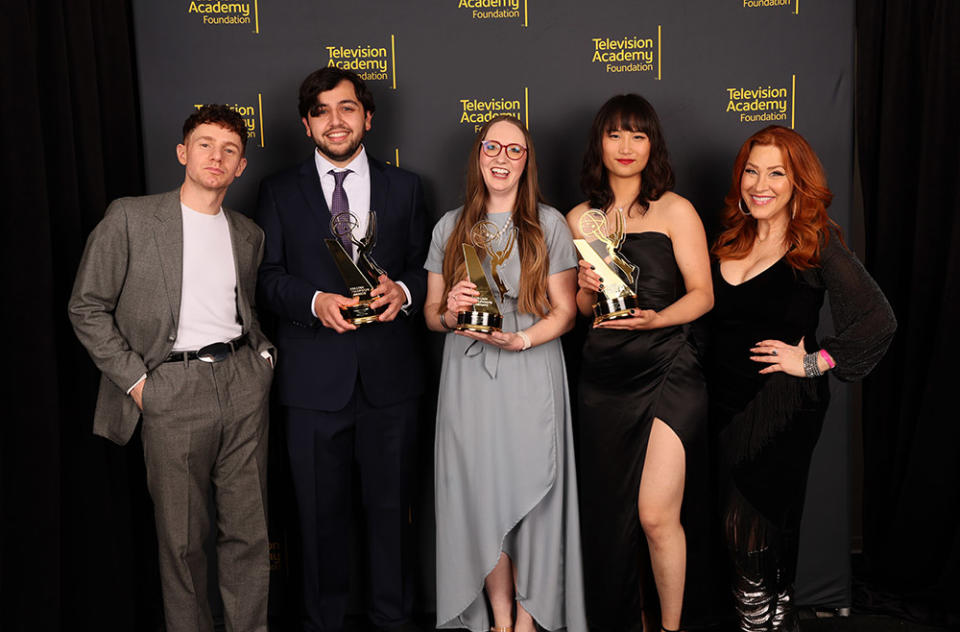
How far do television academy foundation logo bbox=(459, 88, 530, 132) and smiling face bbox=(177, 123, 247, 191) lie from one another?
1.04 meters

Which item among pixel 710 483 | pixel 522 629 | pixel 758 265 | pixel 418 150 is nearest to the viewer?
pixel 758 265

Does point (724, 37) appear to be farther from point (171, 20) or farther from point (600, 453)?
point (171, 20)

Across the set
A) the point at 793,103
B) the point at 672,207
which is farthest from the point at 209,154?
the point at 793,103

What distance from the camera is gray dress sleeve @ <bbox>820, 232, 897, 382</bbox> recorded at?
2410mm

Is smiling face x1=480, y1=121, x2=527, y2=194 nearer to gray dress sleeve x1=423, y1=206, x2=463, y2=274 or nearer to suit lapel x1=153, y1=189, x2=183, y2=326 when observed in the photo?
gray dress sleeve x1=423, y1=206, x2=463, y2=274

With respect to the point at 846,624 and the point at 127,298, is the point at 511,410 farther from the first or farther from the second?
the point at 846,624

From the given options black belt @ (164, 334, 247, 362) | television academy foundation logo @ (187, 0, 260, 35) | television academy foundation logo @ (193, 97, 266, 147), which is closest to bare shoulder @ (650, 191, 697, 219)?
black belt @ (164, 334, 247, 362)

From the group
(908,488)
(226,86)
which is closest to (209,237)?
(226,86)

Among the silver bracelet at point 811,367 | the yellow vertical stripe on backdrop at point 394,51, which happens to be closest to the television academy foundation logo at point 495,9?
the yellow vertical stripe on backdrop at point 394,51

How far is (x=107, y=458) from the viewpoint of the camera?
280 cm

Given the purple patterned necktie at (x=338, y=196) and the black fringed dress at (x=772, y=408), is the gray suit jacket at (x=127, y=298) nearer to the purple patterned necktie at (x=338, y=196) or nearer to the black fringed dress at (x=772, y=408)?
the purple patterned necktie at (x=338, y=196)

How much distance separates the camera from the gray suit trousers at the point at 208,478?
251 centimetres

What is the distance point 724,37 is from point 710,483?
186cm

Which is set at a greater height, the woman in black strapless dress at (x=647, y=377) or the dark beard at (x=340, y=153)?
the dark beard at (x=340, y=153)
